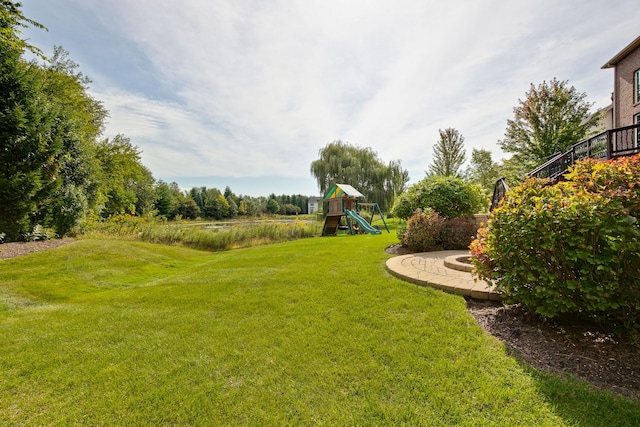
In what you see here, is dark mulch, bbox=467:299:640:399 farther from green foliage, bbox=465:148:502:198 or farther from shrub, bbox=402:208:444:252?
green foliage, bbox=465:148:502:198

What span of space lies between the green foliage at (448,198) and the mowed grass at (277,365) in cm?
501

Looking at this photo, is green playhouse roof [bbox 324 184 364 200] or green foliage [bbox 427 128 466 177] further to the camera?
green foliage [bbox 427 128 466 177]

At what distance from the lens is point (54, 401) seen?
1.91 metres

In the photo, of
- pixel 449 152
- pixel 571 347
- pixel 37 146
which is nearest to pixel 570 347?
pixel 571 347

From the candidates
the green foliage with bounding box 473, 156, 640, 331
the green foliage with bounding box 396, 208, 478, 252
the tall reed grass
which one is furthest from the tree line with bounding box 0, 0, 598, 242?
the green foliage with bounding box 473, 156, 640, 331

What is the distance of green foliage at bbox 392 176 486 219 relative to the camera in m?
8.22

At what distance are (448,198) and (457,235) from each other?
155 centimetres

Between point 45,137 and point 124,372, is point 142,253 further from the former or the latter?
point 124,372

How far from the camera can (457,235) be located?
712 cm

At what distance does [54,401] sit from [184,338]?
1.00 metres

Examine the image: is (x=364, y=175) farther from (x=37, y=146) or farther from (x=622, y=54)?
(x=37, y=146)

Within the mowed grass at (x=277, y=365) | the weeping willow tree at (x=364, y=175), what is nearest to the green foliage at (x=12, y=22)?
the mowed grass at (x=277, y=365)

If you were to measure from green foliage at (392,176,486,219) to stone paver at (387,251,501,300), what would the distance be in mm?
2974

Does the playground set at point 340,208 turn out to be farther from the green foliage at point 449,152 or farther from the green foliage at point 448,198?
the green foliage at point 448,198
